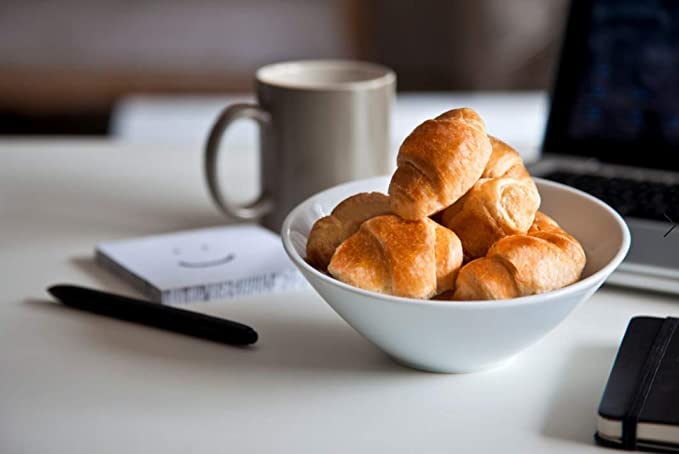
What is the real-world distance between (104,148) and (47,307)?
1.48 ft

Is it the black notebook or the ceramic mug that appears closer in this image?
the black notebook

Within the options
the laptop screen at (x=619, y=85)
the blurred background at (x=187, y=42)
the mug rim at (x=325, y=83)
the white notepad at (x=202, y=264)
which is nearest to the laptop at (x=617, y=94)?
the laptop screen at (x=619, y=85)

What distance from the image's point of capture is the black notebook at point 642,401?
48 cm

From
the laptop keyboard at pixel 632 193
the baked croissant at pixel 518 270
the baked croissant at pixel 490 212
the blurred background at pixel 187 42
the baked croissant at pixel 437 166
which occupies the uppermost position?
the baked croissant at pixel 437 166

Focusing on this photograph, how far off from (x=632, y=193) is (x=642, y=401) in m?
0.32

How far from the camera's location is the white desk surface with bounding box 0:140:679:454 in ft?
1.66

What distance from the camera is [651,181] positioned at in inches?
31.9

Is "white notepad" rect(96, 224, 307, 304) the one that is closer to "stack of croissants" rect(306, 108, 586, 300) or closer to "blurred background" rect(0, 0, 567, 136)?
"stack of croissants" rect(306, 108, 586, 300)

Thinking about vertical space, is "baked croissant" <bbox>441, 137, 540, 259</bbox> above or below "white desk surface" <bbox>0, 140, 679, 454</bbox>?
above

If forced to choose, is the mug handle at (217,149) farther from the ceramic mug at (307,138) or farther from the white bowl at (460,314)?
the white bowl at (460,314)

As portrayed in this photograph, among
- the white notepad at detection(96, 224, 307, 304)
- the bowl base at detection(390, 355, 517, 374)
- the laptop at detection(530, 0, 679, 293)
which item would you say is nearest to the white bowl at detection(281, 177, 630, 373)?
the bowl base at detection(390, 355, 517, 374)

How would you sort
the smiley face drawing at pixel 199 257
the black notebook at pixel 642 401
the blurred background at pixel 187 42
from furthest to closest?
the blurred background at pixel 187 42
the smiley face drawing at pixel 199 257
the black notebook at pixel 642 401

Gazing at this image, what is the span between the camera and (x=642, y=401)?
1.60ft

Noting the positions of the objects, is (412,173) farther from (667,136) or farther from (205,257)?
(667,136)
